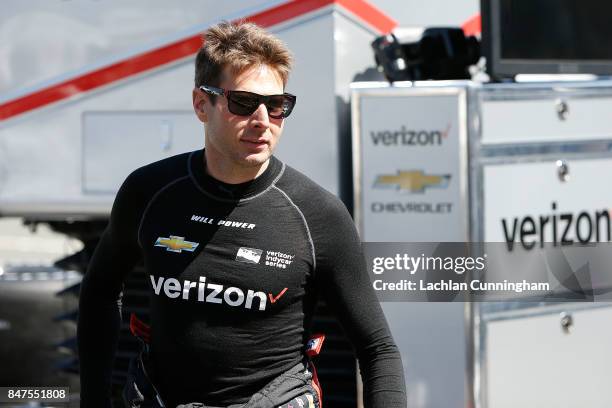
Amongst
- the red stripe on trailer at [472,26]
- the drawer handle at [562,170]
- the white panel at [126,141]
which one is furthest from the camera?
the red stripe on trailer at [472,26]

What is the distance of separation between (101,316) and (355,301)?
0.65 meters

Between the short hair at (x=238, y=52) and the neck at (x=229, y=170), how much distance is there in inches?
6.7

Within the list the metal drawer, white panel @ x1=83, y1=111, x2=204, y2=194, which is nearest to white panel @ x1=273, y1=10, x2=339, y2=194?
white panel @ x1=83, y1=111, x2=204, y2=194

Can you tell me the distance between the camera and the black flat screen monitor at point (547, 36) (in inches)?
151

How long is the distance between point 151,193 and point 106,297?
32 cm

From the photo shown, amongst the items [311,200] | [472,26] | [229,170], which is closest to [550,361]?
[472,26]

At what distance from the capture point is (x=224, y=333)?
2.16 metres

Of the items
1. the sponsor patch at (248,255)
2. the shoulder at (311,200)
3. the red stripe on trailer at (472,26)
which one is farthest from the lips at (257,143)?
the red stripe on trailer at (472,26)

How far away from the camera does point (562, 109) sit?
3854 mm

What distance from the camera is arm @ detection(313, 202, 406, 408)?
7.09 feet

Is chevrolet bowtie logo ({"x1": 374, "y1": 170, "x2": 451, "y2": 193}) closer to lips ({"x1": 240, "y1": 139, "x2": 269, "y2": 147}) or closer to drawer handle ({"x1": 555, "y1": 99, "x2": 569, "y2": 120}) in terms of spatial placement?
drawer handle ({"x1": 555, "y1": 99, "x2": 569, "y2": 120})

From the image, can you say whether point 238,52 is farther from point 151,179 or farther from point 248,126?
point 151,179

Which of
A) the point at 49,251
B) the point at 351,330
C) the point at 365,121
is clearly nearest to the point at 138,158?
the point at 365,121

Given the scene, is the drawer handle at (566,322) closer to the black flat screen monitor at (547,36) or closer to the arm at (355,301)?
the black flat screen monitor at (547,36)
